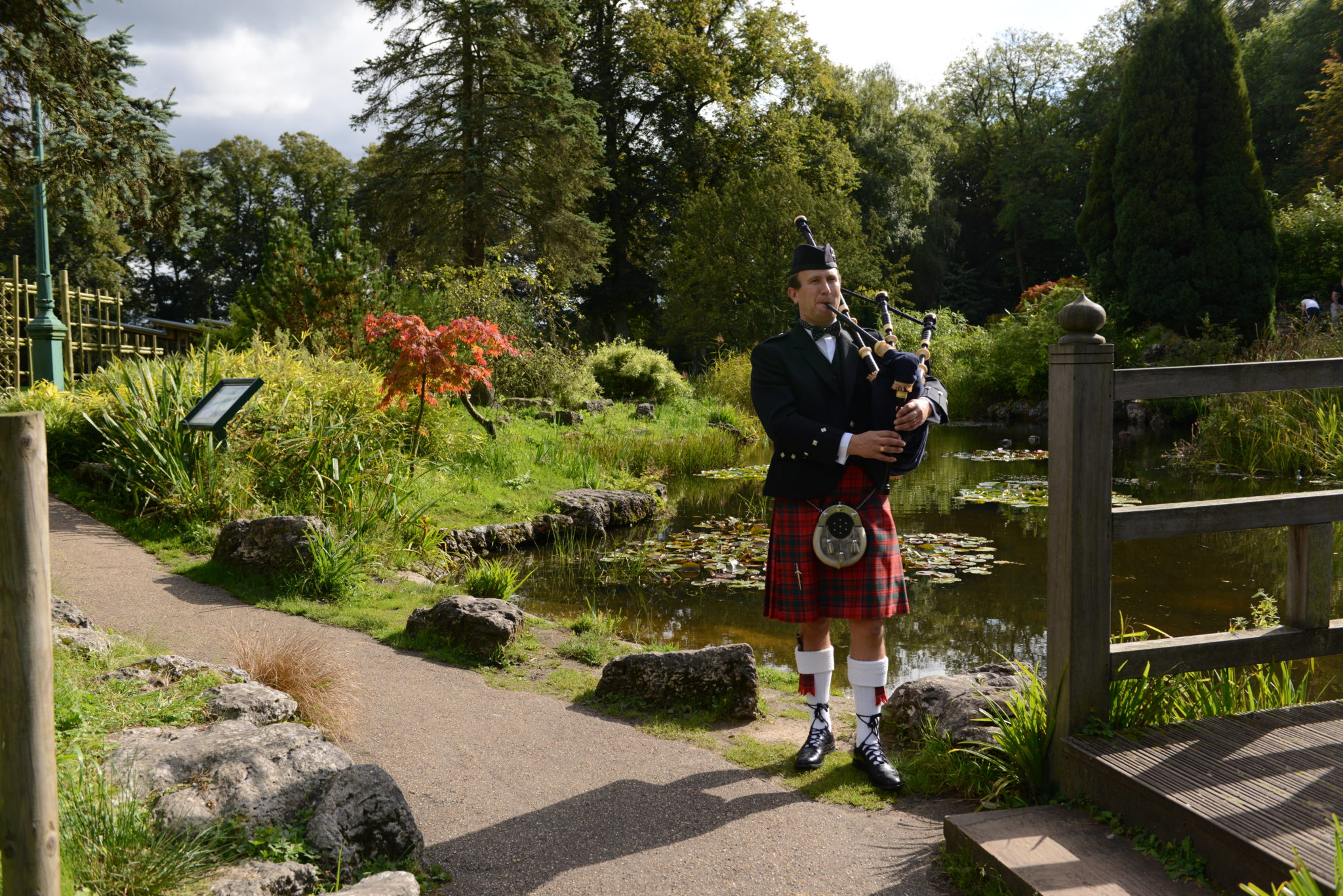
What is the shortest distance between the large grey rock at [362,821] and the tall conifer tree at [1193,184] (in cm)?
1975

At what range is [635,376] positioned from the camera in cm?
1998

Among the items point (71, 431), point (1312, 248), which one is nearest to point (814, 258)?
point (71, 431)

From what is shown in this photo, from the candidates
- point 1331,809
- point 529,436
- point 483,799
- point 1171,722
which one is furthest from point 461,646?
point 529,436

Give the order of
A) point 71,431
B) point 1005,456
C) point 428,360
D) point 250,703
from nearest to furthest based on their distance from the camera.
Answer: point 250,703 < point 71,431 < point 428,360 < point 1005,456

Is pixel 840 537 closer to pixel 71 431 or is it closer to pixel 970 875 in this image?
pixel 970 875

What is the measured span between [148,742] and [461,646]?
7.41 feet

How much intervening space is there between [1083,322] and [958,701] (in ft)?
5.57

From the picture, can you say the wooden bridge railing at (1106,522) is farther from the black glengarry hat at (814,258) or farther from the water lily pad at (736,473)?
the water lily pad at (736,473)

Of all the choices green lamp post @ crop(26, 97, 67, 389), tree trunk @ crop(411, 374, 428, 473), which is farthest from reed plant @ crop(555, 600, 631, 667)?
green lamp post @ crop(26, 97, 67, 389)

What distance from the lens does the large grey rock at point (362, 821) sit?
2.58 metres

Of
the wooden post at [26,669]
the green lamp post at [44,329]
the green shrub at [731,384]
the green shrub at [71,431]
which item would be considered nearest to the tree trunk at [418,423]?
the green shrub at [71,431]

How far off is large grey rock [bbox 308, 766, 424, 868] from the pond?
3.34 m

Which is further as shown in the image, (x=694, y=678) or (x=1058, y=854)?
(x=694, y=678)

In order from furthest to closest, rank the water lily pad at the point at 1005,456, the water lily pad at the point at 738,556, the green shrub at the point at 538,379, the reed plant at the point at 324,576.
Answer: the green shrub at the point at 538,379, the water lily pad at the point at 1005,456, the water lily pad at the point at 738,556, the reed plant at the point at 324,576
